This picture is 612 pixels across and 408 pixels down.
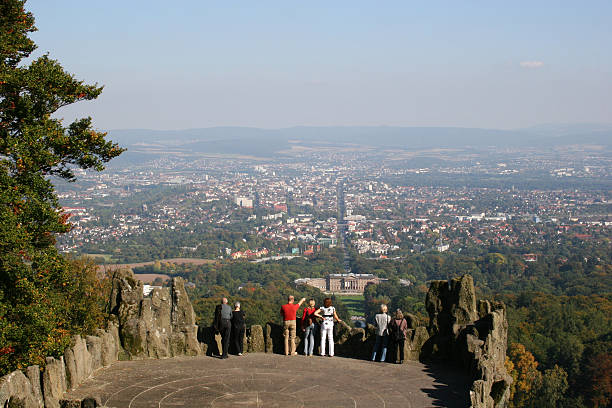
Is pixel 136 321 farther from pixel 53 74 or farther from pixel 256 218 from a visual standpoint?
pixel 256 218

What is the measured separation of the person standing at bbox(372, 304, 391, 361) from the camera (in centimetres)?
1834

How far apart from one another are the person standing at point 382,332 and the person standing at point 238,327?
3.42m

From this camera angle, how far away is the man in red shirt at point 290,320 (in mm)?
18656

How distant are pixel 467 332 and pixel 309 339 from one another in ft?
13.3

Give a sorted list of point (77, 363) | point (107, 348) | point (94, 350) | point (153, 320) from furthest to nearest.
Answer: point (153, 320), point (107, 348), point (94, 350), point (77, 363)

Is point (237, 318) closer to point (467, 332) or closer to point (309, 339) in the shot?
point (309, 339)

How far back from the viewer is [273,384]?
16.4m

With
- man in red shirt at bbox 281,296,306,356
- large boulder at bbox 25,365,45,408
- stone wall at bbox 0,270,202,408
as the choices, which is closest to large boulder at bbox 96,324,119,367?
stone wall at bbox 0,270,202,408

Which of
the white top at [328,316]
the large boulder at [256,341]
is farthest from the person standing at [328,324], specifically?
the large boulder at [256,341]

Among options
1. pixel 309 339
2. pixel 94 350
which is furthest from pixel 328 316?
pixel 94 350

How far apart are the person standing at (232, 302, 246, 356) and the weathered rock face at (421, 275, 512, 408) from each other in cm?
468

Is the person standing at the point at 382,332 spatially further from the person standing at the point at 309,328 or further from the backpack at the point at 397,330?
the person standing at the point at 309,328

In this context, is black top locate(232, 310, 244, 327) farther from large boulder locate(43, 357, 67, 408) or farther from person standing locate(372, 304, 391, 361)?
large boulder locate(43, 357, 67, 408)

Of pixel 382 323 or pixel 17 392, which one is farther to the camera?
pixel 382 323
